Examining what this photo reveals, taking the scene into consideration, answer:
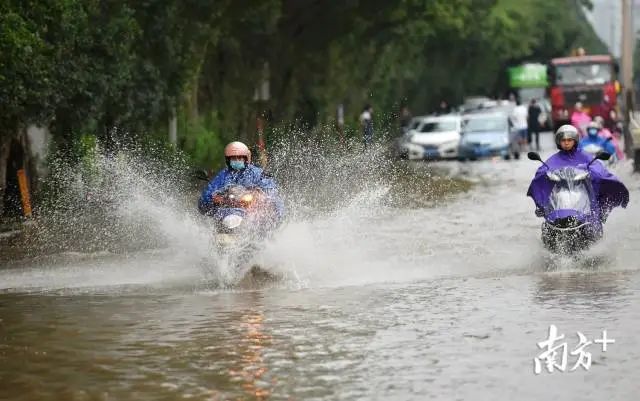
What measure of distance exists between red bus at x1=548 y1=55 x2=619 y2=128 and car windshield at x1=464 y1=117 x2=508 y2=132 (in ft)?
54.7

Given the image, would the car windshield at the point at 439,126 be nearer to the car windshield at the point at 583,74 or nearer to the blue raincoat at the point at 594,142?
the car windshield at the point at 583,74

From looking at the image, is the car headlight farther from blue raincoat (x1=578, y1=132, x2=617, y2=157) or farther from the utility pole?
blue raincoat (x1=578, y1=132, x2=617, y2=157)

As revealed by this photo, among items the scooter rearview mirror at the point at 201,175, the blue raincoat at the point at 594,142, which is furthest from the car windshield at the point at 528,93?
the scooter rearview mirror at the point at 201,175

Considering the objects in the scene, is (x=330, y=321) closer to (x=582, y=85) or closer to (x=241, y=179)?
(x=241, y=179)

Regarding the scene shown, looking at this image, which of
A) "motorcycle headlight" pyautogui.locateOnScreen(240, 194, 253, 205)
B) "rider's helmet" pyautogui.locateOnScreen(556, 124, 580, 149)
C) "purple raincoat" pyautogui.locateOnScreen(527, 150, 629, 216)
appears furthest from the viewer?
"rider's helmet" pyautogui.locateOnScreen(556, 124, 580, 149)

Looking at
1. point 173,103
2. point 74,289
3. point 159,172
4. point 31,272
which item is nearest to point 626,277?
point 74,289

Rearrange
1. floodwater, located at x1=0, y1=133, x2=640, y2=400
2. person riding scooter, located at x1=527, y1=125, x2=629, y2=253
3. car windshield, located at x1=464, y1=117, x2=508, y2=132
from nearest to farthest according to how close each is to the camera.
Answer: floodwater, located at x1=0, y1=133, x2=640, y2=400 → person riding scooter, located at x1=527, y1=125, x2=629, y2=253 → car windshield, located at x1=464, y1=117, x2=508, y2=132

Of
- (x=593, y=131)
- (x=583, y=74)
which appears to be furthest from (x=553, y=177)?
(x=583, y=74)

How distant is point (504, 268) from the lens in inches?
665

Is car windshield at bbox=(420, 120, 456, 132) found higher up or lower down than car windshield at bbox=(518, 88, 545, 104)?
Result: lower down

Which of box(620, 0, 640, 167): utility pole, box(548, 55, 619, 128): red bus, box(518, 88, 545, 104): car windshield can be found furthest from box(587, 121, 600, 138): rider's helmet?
box(518, 88, 545, 104): car windshield

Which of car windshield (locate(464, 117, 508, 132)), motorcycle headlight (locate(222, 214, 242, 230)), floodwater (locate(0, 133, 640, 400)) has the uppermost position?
car windshield (locate(464, 117, 508, 132))

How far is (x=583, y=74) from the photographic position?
7100 centimetres

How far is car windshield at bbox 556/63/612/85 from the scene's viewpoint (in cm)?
7075
